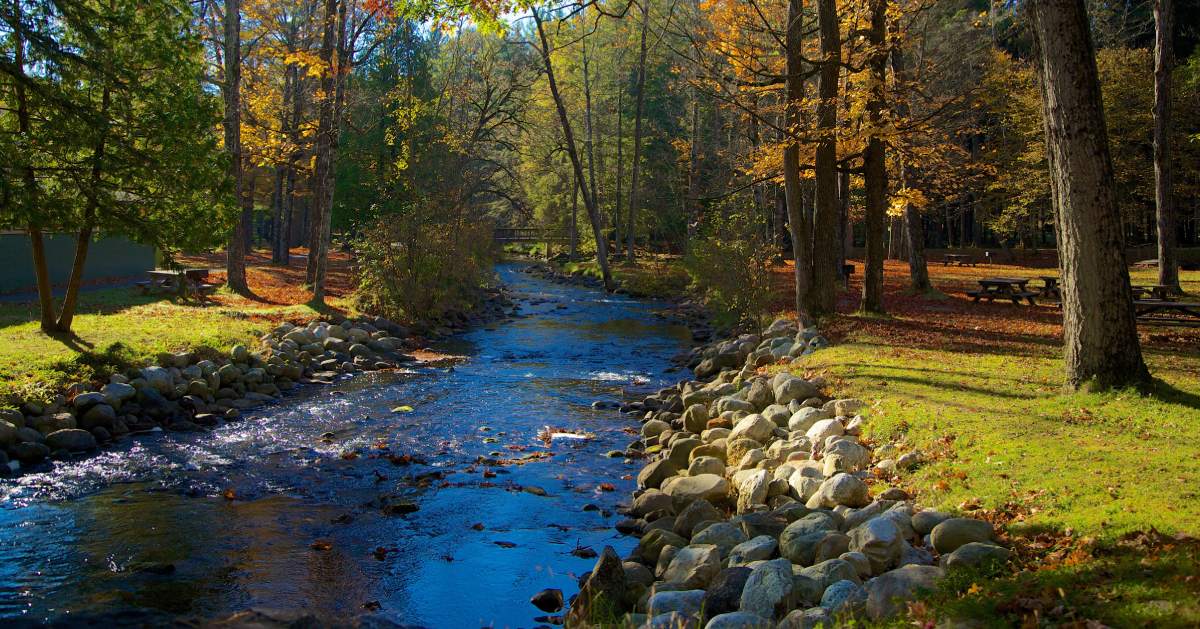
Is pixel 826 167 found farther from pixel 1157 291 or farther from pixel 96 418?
pixel 96 418

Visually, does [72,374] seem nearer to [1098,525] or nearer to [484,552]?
[484,552]

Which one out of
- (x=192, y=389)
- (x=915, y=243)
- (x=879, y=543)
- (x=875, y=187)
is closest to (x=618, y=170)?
(x=915, y=243)

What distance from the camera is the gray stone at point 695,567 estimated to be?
6.30 metres

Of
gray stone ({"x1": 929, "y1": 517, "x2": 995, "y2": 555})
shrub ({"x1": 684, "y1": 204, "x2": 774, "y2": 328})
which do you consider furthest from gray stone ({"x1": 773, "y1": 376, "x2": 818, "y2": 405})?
shrub ({"x1": 684, "y1": 204, "x2": 774, "y2": 328})

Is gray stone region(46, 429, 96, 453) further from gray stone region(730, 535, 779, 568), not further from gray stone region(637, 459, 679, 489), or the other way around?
Answer: gray stone region(730, 535, 779, 568)

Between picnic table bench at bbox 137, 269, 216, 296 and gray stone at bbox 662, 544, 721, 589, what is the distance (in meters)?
17.3

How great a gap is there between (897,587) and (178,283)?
65.3 ft

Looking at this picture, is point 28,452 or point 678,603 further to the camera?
point 28,452

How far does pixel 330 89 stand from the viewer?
74.7 ft

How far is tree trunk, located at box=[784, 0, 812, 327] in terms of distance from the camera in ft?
49.1

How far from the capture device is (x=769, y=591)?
18.4ft

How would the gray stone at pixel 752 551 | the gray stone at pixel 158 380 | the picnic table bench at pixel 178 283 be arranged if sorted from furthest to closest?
the picnic table bench at pixel 178 283 → the gray stone at pixel 158 380 → the gray stone at pixel 752 551

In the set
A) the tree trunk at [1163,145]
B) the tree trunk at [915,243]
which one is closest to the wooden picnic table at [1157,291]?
the tree trunk at [1163,145]

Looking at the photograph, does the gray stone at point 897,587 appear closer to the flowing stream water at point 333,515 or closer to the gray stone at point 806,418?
the flowing stream water at point 333,515
